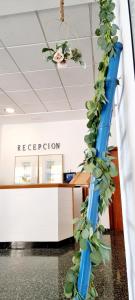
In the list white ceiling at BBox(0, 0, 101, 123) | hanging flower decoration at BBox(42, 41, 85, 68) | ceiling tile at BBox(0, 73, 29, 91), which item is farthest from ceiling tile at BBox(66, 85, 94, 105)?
hanging flower decoration at BBox(42, 41, 85, 68)

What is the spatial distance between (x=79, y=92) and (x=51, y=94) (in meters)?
A: 0.59

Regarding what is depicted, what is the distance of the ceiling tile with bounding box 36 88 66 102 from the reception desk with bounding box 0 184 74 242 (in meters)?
1.98

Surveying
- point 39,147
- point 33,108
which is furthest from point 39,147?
point 33,108

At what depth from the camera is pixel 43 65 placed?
12.9 feet

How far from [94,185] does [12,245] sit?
3.63m

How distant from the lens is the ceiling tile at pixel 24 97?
4.93 metres

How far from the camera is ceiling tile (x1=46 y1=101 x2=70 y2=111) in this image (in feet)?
18.0

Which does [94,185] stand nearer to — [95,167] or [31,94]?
[95,167]

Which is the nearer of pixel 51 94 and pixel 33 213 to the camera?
pixel 33 213

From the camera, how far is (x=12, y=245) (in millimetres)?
3975

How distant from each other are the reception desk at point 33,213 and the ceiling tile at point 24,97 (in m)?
1.99

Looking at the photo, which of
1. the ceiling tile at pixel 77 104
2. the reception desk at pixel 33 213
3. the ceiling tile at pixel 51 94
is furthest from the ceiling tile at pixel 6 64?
the reception desk at pixel 33 213

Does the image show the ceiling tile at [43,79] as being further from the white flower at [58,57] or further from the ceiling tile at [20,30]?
the white flower at [58,57]

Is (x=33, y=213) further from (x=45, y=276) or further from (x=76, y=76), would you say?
(x=76, y=76)
